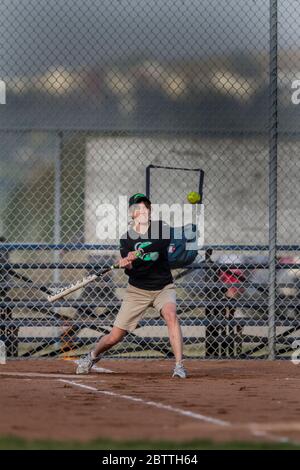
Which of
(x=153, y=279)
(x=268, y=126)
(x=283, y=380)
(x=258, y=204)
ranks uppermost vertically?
(x=268, y=126)

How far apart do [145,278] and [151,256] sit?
0.25m

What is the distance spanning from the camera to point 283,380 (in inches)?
446

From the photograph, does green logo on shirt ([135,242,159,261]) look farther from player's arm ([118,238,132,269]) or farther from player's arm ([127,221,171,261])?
player's arm ([118,238,132,269])

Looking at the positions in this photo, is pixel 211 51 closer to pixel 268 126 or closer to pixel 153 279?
pixel 268 126

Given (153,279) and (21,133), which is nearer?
(153,279)

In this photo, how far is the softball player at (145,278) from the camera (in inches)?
443

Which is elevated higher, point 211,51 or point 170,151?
point 211,51

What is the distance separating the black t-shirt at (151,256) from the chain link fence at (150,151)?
1.26m

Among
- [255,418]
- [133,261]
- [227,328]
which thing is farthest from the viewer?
[227,328]

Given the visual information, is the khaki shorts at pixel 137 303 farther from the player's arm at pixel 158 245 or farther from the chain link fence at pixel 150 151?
the chain link fence at pixel 150 151

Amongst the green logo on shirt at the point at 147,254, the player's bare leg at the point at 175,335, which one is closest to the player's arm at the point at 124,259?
the green logo on shirt at the point at 147,254
